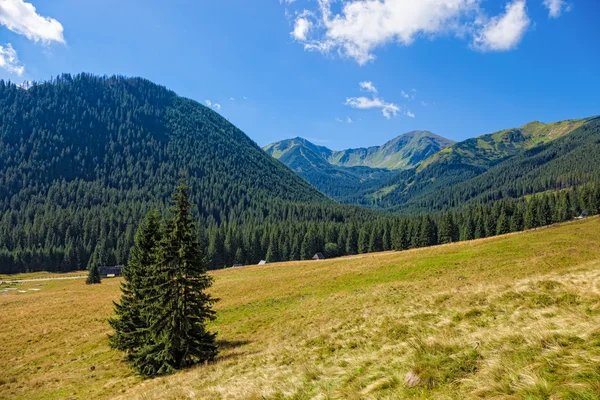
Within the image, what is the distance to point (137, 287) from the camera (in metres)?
22.8

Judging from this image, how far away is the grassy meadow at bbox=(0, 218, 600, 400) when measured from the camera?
6.43 meters

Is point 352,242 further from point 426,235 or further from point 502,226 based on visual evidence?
point 502,226

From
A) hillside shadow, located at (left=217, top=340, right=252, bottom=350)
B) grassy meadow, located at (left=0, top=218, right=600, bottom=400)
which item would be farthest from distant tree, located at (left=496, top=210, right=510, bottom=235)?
hillside shadow, located at (left=217, top=340, right=252, bottom=350)

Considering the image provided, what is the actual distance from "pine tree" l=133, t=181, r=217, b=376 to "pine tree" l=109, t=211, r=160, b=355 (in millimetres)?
1900

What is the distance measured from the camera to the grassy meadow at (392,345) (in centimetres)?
643

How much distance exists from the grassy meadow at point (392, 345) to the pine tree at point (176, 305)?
61.4 inches

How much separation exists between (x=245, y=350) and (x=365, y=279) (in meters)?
22.1

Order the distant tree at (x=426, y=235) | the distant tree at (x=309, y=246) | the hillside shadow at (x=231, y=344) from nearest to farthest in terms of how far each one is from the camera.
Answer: the hillside shadow at (x=231, y=344) < the distant tree at (x=426, y=235) < the distant tree at (x=309, y=246)

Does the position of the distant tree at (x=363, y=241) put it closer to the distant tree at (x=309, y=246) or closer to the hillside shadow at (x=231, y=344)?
the distant tree at (x=309, y=246)

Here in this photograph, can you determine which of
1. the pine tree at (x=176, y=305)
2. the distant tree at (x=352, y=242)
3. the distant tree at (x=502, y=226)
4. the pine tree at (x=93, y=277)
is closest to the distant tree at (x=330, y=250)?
the distant tree at (x=352, y=242)

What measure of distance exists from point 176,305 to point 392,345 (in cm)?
1399

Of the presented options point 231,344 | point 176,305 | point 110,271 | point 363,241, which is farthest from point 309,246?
point 176,305

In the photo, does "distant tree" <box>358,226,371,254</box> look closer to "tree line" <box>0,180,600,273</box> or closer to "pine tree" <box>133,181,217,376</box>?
"tree line" <box>0,180,600,273</box>

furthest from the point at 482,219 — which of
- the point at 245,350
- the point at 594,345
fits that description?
the point at 594,345
